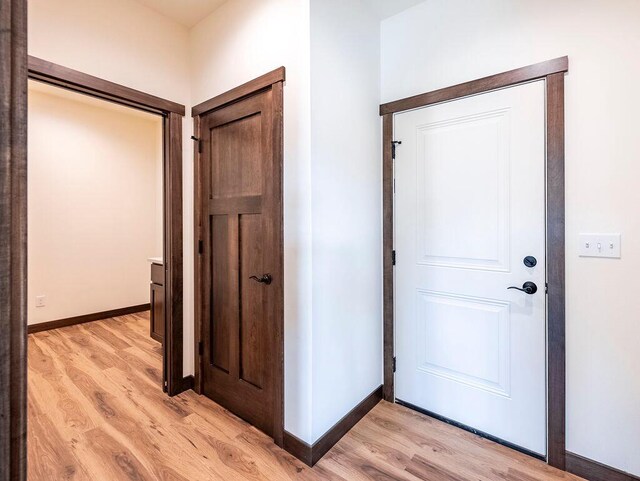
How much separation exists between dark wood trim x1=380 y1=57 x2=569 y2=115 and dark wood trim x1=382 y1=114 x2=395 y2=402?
109mm

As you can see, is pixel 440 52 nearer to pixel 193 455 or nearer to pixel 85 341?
pixel 193 455

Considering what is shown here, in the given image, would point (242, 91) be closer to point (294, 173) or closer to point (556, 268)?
point (294, 173)

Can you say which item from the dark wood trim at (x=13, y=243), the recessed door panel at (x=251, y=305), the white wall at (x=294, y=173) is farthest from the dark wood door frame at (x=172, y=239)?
the dark wood trim at (x=13, y=243)

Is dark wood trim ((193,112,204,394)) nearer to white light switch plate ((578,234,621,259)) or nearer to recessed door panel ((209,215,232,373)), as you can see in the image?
recessed door panel ((209,215,232,373))

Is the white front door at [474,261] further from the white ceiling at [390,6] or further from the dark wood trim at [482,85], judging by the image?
the white ceiling at [390,6]

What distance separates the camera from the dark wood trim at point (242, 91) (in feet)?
5.89

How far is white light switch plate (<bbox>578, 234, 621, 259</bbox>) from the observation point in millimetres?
1522

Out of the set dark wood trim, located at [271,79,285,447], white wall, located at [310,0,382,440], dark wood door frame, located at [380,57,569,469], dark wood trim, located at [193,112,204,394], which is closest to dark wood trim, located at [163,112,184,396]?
dark wood trim, located at [193,112,204,394]

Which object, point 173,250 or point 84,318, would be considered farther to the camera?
point 84,318

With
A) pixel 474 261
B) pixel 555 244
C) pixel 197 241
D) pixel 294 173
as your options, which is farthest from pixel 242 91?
pixel 555 244

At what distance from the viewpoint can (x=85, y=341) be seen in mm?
3418

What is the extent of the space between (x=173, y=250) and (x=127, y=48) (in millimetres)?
1383

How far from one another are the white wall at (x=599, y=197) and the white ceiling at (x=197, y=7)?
0.70 m

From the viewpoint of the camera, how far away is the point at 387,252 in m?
2.26
